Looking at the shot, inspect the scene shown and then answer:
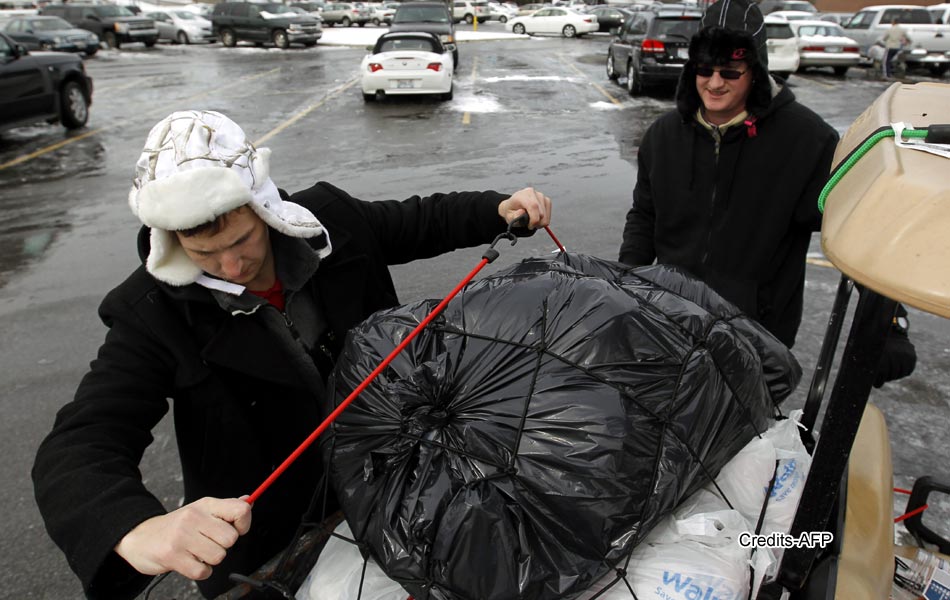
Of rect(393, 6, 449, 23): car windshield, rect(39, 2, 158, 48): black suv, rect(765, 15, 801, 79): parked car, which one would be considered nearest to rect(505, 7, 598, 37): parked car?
rect(393, 6, 449, 23): car windshield

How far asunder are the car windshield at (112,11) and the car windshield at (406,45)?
18024 mm

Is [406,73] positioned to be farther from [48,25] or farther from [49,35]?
[48,25]

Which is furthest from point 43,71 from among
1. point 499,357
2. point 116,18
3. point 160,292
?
point 116,18

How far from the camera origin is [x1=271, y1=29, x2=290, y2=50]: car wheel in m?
25.6

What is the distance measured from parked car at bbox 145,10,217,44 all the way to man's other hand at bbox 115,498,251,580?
101ft

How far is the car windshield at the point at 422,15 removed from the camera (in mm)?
19672

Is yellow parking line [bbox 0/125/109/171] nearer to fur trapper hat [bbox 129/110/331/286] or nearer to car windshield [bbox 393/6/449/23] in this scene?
fur trapper hat [bbox 129/110/331/286]

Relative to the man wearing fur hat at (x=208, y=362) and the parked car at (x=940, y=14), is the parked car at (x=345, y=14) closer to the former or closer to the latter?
the parked car at (x=940, y=14)

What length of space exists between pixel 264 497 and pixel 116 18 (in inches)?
1169

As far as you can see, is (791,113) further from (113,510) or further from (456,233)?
(113,510)

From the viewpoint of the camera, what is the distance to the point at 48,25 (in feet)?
71.3

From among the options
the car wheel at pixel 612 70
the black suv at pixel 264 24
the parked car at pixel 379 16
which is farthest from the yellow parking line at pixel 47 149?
the parked car at pixel 379 16

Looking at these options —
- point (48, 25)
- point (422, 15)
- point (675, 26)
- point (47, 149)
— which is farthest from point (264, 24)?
point (675, 26)

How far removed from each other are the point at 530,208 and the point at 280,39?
26.7 metres
